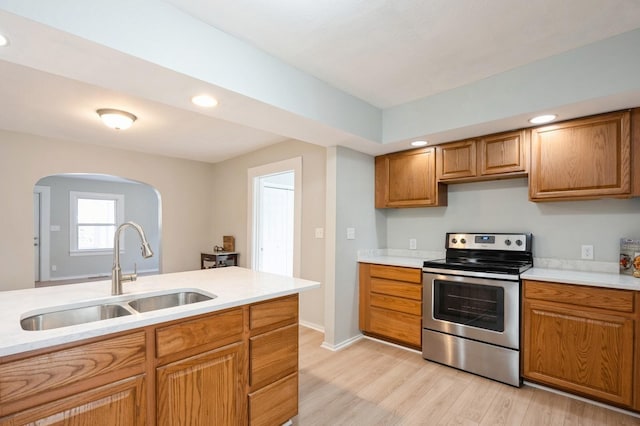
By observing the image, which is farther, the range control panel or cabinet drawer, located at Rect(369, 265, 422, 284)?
cabinet drawer, located at Rect(369, 265, 422, 284)

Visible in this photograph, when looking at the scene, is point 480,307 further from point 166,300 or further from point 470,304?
point 166,300

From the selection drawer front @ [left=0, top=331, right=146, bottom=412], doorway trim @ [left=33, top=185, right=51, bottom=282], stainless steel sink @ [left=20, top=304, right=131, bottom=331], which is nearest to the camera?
drawer front @ [left=0, top=331, right=146, bottom=412]

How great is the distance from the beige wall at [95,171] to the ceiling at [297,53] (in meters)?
1.06

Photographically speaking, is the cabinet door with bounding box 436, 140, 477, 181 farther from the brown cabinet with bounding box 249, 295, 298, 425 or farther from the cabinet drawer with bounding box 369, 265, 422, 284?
the brown cabinet with bounding box 249, 295, 298, 425

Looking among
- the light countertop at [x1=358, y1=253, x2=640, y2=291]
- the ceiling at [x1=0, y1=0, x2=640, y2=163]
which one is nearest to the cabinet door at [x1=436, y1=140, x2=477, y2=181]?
the ceiling at [x1=0, y1=0, x2=640, y2=163]

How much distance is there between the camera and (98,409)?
120cm

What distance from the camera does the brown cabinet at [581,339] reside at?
2.00 m

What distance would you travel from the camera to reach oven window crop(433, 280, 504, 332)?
246cm

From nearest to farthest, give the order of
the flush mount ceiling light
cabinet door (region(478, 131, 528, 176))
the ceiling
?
the ceiling, cabinet door (region(478, 131, 528, 176)), the flush mount ceiling light

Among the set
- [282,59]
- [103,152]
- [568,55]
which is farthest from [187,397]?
[103,152]

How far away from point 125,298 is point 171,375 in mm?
513

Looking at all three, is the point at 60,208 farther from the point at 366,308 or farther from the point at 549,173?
the point at 549,173

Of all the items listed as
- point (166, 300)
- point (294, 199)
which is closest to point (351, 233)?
point (294, 199)

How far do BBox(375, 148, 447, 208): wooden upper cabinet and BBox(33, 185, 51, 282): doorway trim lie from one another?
6.99 meters
